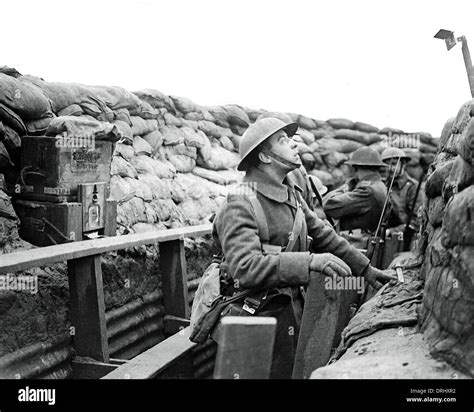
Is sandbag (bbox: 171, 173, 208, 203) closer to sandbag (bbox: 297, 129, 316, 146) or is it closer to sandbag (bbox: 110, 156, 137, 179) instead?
sandbag (bbox: 110, 156, 137, 179)

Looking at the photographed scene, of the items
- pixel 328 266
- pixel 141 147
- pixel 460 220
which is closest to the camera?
pixel 460 220

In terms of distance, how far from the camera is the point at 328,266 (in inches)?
115

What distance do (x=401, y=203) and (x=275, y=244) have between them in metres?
3.70

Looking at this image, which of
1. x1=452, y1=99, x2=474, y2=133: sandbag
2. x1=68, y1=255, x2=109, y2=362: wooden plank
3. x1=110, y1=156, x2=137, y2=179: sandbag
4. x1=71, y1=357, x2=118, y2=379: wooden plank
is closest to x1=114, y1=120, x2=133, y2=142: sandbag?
x1=110, y1=156, x2=137, y2=179: sandbag

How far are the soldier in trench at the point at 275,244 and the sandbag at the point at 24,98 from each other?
7.77ft

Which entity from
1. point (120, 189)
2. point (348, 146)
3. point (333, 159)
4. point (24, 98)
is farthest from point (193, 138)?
point (348, 146)

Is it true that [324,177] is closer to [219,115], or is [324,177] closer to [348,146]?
[348,146]

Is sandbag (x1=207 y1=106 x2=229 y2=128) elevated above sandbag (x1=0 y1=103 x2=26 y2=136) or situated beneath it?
situated beneath

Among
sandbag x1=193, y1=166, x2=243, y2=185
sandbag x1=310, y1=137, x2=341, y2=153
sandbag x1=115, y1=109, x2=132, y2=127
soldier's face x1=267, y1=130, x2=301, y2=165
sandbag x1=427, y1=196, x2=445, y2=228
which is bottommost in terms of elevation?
sandbag x1=193, y1=166, x2=243, y2=185

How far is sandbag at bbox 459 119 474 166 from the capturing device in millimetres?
2291

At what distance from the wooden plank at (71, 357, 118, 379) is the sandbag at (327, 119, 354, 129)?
8148mm

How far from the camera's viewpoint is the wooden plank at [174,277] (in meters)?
5.69

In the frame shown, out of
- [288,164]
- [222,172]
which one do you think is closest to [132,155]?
[222,172]

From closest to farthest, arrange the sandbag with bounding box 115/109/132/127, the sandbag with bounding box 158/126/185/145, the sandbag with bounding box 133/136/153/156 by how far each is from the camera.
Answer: the sandbag with bounding box 115/109/132/127
the sandbag with bounding box 133/136/153/156
the sandbag with bounding box 158/126/185/145
